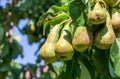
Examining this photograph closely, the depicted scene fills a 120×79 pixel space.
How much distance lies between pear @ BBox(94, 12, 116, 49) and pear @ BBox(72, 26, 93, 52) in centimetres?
3

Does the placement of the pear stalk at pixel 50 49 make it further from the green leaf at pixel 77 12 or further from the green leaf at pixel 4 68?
the green leaf at pixel 4 68

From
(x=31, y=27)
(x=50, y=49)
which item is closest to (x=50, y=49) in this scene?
(x=50, y=49)

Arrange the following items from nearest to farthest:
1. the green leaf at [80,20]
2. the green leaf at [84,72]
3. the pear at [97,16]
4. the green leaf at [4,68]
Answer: the pear at [97,16] < the green leaf at [80,20] < the green leaf at [84,72] < the green leaf at [4,68]

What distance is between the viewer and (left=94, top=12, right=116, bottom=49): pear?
5.63 ft

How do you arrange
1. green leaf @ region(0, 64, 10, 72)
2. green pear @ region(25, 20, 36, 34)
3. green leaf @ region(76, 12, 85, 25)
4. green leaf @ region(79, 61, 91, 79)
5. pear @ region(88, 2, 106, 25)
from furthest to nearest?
green pear @ region(25, 20, 36, 34) < green leaf @ region(0, 64, 10, 72) < green leaf @ region(79, 61, 91, 79) < green leaf @ region(76, 12, 85, 25) < pear @ region(88, 2, 106, 25)

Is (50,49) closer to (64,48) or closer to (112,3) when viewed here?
(64,48)

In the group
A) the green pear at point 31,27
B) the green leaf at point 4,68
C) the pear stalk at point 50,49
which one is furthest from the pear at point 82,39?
the green pear at point 31,27

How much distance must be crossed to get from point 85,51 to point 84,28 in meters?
0.16

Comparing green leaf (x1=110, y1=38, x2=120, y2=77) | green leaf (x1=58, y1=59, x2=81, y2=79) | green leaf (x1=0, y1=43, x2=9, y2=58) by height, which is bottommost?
green leaf (x1=0, y1=43, x2=9, y2=58)

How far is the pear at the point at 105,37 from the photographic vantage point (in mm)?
1715

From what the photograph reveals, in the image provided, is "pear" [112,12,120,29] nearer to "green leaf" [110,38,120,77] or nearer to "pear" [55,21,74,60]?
"green leaf" [110,38,120,77]

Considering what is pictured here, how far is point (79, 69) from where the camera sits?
2031mm

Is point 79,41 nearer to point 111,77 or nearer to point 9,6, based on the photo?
point 111,77

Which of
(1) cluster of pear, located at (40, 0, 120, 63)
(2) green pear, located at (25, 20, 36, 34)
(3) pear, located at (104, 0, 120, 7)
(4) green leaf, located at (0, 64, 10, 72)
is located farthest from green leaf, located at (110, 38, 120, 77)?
(2) green pear, located at (25, 20, 36, 34)
